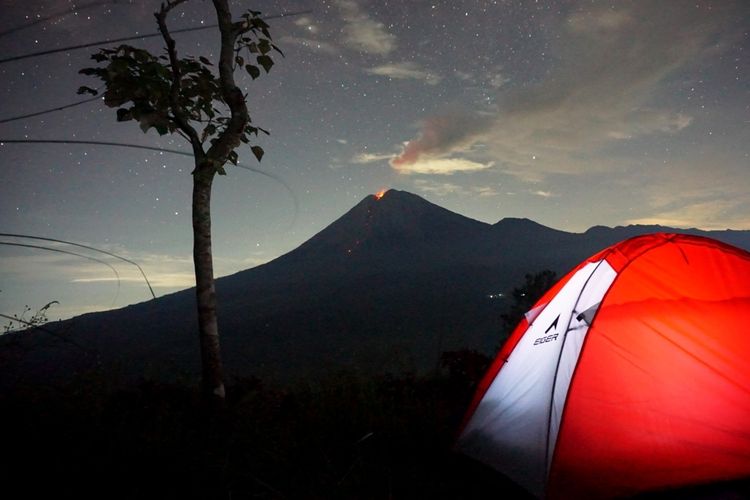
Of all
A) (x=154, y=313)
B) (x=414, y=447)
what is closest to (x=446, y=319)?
(x=154, y=313)

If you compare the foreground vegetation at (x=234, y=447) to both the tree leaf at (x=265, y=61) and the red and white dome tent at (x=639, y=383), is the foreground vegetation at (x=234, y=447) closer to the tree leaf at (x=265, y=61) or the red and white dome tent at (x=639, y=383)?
the red and white dome tent at (x=639, y=383)

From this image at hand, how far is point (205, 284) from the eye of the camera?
479cm

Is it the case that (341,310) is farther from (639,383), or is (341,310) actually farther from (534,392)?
(639,383)

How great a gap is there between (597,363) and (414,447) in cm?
214

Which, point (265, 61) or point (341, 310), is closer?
point (265, 61)

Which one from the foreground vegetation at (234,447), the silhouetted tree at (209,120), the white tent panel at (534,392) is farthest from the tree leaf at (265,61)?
the white tent panel at (534,392)

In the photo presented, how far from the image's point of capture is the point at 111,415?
484 centimetres

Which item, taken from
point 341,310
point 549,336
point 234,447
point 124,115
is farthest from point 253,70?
point 341,310

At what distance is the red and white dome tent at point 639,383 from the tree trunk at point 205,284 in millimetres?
2887

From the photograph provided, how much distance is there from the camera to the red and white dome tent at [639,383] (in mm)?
3549

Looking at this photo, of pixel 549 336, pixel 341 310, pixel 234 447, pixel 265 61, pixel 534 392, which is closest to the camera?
pixel 234 447

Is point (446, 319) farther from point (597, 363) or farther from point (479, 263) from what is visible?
point (597, 363)

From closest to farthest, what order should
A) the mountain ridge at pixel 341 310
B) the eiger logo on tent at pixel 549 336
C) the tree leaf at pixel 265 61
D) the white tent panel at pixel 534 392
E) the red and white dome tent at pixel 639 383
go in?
→ the red and white dome tent at pixel 639 383 → the white tent panel at pixel 534 392 → the eiger logo on tent at pixel 549 336 → the tree leaf at pixel 265 61 → the mountain ridge at pixel 341 310

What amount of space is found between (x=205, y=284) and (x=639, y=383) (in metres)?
4.32
